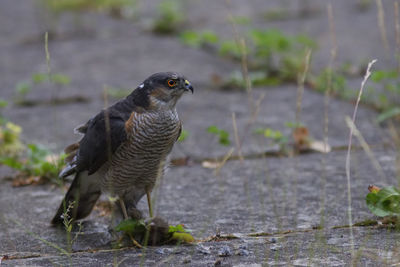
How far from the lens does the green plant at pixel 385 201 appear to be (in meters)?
2.80

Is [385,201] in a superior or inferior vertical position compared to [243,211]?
superior

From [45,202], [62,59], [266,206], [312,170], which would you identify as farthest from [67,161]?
[62,59]

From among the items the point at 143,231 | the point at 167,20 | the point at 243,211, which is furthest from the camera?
the point at 167,20

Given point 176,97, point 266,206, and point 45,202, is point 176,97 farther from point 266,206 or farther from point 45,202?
point 45,202

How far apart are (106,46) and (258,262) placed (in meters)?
4.49

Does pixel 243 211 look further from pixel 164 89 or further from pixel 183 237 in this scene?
pixel 164 89

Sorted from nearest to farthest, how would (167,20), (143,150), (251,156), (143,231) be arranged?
(143,231) < (143,150) < (251,156) < (167,20)

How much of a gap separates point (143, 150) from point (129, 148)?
0.22 feet

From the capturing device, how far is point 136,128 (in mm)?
3213

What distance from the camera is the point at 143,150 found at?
3.21 meters

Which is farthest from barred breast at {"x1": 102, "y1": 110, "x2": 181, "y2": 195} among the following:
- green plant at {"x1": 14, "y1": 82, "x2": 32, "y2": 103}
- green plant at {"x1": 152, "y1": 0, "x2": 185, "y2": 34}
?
green plant at {"x1": 152, "y1": 0, "x2": 185, "y2": 34}

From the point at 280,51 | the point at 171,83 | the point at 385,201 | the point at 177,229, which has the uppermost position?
the point at 171,83

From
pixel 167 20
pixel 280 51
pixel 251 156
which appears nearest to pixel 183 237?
pixel 251 156

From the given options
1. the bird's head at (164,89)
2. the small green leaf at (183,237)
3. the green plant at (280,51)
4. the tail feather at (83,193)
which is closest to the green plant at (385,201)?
the small green leaf at (183,237)
